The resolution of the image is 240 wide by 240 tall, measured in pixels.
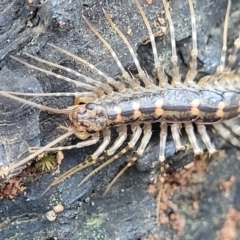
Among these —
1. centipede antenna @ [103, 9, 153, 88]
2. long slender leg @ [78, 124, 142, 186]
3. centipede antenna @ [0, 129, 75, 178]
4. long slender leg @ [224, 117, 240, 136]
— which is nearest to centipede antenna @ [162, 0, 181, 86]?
centipede antenna @ [103, 9, 153, 88]

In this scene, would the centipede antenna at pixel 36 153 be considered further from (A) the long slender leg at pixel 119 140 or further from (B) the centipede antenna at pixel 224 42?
(B) the centipede antenna at pixel 224 42

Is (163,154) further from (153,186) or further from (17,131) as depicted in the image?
(17,131)

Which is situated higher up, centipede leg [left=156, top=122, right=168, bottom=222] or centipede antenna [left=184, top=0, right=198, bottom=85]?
centipede antenna [left=184, top=0, right=198, bottom=85]

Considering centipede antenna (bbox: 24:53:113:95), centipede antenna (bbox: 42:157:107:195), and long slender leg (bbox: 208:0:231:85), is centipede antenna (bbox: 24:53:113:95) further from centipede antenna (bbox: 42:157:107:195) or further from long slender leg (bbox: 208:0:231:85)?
long slender leg (bbox: 208:0:231:85)

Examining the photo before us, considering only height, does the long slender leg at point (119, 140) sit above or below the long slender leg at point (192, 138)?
above

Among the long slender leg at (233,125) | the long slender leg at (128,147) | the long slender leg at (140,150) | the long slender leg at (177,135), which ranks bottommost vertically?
the long slender leg at (233,125)

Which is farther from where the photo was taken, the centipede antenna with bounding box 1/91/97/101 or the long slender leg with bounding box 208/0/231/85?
the long slender leg with bounding box 208/0/231/85

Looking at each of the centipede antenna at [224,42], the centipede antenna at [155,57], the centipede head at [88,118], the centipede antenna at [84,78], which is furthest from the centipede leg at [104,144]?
the centipede antenna at [224,42]

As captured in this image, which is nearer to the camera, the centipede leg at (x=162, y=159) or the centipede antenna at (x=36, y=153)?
the centipede antenna at (x=36, y=153)

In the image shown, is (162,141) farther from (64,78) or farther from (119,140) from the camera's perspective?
(64,78)
